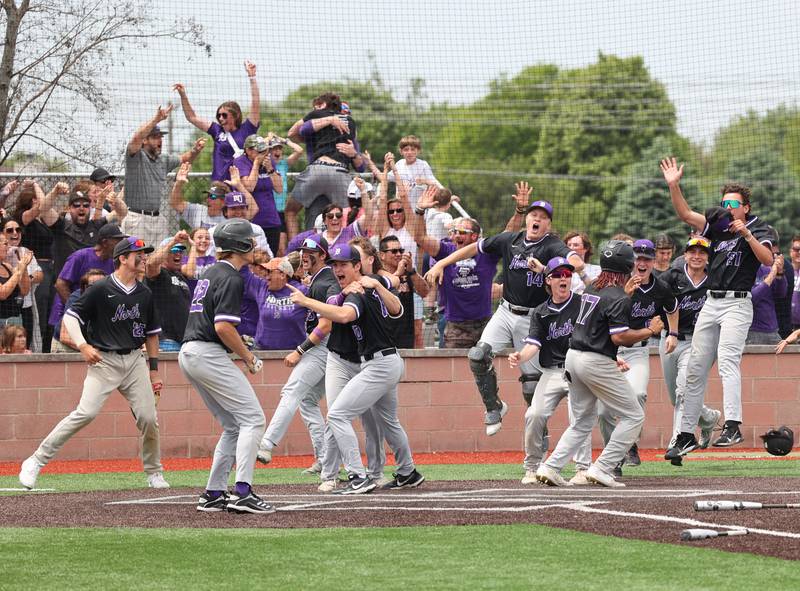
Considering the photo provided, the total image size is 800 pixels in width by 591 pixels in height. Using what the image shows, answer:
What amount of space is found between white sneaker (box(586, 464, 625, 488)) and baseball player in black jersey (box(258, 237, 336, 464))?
2.49m

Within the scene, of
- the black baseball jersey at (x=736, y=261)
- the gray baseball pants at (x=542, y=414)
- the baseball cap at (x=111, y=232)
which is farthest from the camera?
the baseball cap at (x=111, y=232)

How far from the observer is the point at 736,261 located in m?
11.4

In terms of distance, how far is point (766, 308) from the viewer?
1500 centimetres

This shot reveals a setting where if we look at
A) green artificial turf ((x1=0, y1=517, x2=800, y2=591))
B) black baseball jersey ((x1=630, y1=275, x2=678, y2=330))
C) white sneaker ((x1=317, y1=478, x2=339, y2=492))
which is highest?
black baseball jersey ((x1=630, y1=275, x2=678, y2=330))

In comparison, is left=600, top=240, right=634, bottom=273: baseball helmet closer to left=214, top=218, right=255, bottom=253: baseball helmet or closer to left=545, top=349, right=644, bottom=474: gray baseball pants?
left=545, top=349, right=644, bottom=474: gray baseball pants

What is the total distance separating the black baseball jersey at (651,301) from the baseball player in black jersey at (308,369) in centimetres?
274

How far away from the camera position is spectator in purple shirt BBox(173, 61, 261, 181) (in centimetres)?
1530

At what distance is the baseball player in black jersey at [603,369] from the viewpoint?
396 inches

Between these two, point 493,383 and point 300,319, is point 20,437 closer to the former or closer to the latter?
point 300,319

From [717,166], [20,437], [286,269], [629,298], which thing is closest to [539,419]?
[629,298]

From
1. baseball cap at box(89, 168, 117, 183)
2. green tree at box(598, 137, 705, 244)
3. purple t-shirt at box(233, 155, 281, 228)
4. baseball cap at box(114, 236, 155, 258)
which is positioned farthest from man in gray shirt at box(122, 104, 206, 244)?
green tree at box(598, 137, 705, 244)

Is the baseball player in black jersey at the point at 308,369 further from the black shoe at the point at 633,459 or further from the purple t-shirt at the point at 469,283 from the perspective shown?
the black shoe at the point at 633,459

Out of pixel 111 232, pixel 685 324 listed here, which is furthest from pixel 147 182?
pixel 685 324

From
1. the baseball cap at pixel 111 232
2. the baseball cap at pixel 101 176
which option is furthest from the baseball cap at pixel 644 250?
the baseball cap at pixel 101 176
